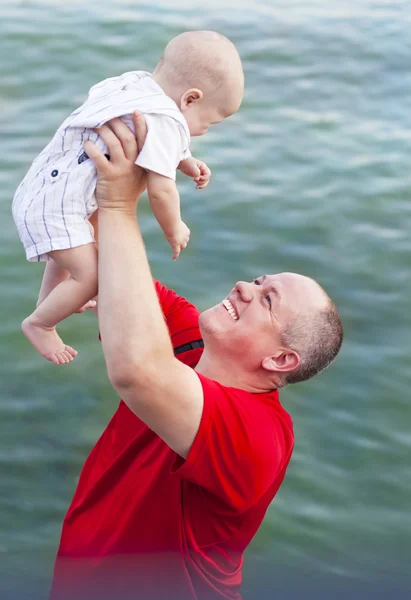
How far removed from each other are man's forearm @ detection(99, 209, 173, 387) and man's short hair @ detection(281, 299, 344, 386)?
1.44 ft

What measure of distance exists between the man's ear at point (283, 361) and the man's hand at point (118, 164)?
Answer: 50 centimetres

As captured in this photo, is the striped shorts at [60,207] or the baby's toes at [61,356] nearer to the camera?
the striped shorts at [60,207]

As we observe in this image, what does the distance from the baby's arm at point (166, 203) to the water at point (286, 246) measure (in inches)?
Answer: 53.1

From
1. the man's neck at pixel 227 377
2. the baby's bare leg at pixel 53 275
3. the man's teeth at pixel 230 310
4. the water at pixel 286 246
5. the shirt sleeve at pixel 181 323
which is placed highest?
the baby's bare leg at pixel 53 275

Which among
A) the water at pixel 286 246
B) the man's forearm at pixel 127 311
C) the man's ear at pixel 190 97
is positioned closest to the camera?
the man's forearm at pixel 127 311

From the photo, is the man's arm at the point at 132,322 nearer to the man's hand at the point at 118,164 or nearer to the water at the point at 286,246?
the man's hand at the point at 118,164

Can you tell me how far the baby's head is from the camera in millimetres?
2297

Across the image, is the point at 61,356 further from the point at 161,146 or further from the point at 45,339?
the point at 161,146

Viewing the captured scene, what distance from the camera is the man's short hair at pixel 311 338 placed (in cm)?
238

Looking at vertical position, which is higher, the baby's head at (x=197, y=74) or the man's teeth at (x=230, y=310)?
the baby's head at (x=197, y=74)

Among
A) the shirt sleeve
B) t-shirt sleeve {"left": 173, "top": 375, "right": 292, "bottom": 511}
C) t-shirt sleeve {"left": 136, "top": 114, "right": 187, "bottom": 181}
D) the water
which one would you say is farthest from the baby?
the water

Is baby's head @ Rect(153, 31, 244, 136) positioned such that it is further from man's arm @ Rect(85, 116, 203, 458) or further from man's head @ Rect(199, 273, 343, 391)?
man's head @ Rect(199, 273, 343, 391)

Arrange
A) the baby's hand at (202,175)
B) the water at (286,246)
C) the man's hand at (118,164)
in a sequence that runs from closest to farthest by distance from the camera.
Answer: the man's hand at (118,164)
the baby's hand at (202,175)
the water at (286,246)

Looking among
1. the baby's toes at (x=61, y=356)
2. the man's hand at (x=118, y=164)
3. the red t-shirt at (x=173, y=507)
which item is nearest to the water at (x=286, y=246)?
the red t-shirt at (x=173, y=507)
